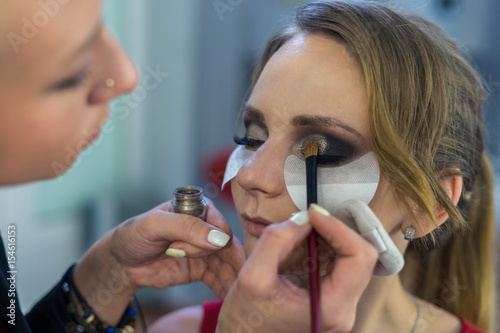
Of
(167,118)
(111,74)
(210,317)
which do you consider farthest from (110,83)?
(167,118)

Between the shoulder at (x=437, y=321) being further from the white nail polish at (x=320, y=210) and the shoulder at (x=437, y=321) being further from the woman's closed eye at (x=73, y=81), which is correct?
the woman's closed eye at (x=73, y=81)

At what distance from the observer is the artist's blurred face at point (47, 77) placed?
1.89ft

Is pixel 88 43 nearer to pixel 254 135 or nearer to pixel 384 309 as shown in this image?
pixel 254 135

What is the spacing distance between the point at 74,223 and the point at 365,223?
3.87 feet

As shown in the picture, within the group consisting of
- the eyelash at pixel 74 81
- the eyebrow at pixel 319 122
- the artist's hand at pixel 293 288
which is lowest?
the artist's hand at pixel 293 288

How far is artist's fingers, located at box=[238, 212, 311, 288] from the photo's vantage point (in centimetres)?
56

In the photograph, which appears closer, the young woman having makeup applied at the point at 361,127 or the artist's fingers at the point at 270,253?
the artist's fingers at the point at 270,253

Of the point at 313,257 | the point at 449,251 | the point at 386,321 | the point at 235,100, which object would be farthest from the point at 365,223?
the point at 235,100

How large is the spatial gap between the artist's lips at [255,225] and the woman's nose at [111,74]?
26cm

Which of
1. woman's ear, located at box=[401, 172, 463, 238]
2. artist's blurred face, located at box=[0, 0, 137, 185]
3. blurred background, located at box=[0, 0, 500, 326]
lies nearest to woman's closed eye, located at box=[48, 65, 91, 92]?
artist's blurred face, located at box=[0, 0, 137, 185]

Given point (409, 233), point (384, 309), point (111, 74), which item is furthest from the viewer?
point (384, 309)

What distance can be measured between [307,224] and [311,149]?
0.16m

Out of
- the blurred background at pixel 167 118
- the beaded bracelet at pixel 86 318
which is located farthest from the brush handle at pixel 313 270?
the blurred background at pixel 167 118

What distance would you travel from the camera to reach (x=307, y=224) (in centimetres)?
59
